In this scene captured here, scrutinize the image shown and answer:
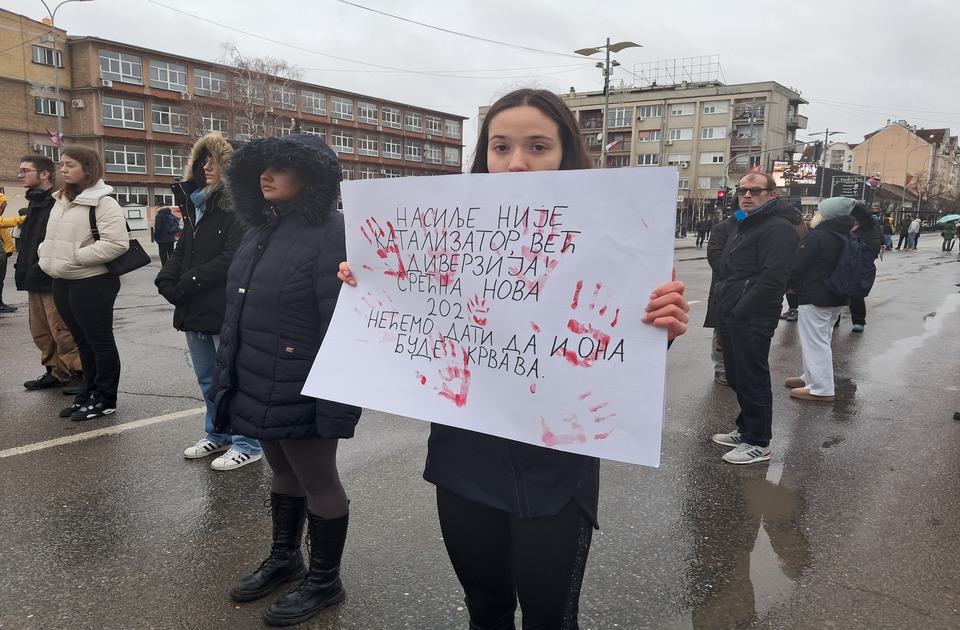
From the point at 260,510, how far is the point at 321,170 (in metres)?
1.98

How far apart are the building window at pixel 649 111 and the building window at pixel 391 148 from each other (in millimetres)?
30116

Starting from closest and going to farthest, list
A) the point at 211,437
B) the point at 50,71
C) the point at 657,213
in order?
the point at 657,213 < the point at 211,437 < the point at 50,71

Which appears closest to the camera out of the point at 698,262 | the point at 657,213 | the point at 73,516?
the point at 657,213

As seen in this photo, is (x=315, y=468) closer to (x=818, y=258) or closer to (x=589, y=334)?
(x=589, y=334)

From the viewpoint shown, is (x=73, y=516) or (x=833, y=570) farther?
(x=73, y=516)

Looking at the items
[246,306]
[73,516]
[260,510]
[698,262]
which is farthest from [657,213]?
[698,262]

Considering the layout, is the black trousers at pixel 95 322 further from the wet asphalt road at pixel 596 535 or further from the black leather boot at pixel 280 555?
the black leather boot at pixel 280 555

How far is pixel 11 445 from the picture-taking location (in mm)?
4289

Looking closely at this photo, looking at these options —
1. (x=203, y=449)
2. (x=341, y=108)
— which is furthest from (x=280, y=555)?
(x=341, y=108)

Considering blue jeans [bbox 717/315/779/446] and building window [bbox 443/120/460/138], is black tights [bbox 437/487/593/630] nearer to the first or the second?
blue jeans [bbox 717/315/779/446]

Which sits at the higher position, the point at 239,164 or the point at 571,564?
the point at 239,164

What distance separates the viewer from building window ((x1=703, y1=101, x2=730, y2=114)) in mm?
71375

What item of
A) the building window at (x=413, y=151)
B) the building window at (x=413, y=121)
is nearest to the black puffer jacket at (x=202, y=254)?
the building window at (x=413, y=151)

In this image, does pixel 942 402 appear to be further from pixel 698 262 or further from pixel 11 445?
pixel 698 262
